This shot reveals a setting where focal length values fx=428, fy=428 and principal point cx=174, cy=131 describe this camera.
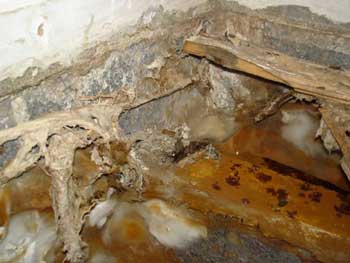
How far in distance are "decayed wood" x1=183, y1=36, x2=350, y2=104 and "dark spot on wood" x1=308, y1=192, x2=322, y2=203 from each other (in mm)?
363

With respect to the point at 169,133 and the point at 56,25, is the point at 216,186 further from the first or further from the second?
the point at 56,25

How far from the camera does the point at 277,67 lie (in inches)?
63.6

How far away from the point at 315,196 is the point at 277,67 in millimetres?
504

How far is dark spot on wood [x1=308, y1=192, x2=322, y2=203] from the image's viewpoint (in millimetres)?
1579

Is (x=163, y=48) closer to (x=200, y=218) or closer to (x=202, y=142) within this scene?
(x=202, y=142)

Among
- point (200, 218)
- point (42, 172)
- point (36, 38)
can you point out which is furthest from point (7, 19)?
point (200, 218)

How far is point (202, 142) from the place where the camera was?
74.3 inches

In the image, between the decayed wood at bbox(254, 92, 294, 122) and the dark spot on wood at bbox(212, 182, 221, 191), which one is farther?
the decayed wood at bbox(254, 92, 294, 122)

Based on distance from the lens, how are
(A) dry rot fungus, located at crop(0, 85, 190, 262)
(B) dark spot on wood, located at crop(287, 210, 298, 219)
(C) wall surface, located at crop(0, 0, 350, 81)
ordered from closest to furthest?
1. (C) wall surface, located at crop(0, 0, 350, 81)
2. (A) dry rot fungus, located at crop(0, 85, 190, 262)
3. (B) dark spot on wood, located at crop(287, 210, 298, 219)

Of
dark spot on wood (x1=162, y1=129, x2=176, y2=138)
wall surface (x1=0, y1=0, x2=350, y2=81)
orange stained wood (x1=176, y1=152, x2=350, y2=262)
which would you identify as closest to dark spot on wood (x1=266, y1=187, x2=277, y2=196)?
orange stained wood (x1=176, y1=152, x2=350, y2=262)

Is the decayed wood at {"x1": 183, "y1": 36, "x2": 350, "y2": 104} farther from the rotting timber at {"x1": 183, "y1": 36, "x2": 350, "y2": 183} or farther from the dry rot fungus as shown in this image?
the dry rot fungus

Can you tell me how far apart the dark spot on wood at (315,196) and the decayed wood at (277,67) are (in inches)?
14.3

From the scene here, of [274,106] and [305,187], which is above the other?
[274,106]

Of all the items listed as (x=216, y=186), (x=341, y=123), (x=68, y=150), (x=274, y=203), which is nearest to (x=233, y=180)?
(x=216, y=186)
